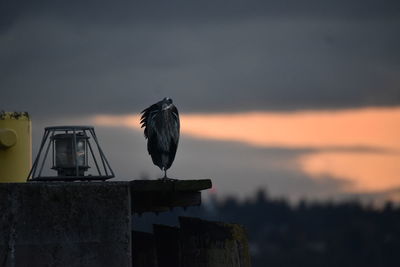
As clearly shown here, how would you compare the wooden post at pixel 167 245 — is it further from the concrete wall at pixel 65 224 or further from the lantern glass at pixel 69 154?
the concrete wall at pixel 65 224

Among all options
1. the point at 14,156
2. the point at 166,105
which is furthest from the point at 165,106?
the point at 14,156

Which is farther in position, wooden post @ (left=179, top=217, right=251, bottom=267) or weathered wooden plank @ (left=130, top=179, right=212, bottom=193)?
wooden post @ (left=179, top=217, right=251, bottom=267)

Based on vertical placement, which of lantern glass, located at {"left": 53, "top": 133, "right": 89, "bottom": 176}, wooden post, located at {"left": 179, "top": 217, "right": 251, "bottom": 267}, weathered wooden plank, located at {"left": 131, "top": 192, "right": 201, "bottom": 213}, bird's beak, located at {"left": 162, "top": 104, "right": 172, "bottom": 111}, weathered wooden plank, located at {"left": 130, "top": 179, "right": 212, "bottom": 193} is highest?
bird's beak, located at {"left": 162, "top": 104, "right": 172, "bottom": 111}

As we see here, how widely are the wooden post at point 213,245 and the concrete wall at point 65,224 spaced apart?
203 centimetres

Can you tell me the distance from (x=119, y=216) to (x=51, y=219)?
1.01m

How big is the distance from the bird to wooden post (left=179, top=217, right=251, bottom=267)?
44.9 inches

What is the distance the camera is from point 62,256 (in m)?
20.9

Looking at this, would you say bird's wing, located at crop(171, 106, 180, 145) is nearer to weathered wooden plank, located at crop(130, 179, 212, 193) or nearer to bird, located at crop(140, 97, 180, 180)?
bird, located at crop(140, 97, 180, 180)

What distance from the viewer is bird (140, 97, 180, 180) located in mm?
23453

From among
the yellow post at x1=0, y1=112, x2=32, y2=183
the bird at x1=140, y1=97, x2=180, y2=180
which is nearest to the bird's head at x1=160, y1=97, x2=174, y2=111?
the bird at x1=140, y1=97, x2=180, y2=180

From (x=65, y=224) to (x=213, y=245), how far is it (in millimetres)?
2910

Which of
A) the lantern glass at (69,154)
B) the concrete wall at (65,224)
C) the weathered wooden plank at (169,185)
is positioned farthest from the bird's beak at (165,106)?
the concrete wall at (65,224)

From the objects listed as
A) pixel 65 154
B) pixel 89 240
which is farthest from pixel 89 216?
pixel 65 154

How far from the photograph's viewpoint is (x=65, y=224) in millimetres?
21109
